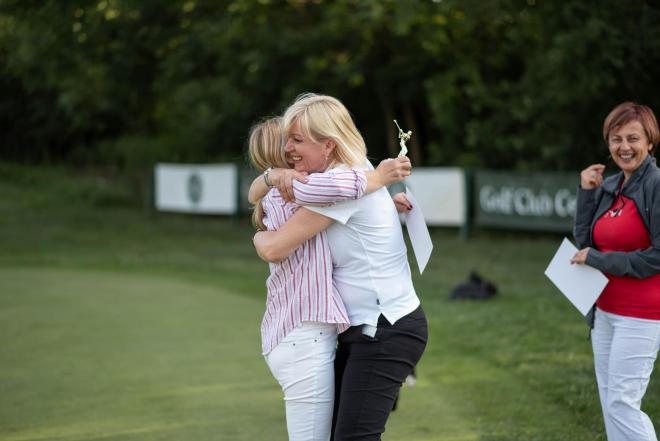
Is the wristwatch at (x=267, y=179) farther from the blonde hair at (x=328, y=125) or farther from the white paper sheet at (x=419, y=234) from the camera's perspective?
the white paper sheet at (x=419, y=234)

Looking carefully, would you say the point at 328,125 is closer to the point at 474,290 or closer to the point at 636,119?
the point at 636,119

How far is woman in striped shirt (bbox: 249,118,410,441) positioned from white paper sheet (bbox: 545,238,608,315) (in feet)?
4.04

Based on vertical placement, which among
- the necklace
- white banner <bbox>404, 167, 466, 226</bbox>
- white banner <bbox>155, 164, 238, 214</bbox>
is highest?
the necklace

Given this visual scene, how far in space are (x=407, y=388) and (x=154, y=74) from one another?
598 inches

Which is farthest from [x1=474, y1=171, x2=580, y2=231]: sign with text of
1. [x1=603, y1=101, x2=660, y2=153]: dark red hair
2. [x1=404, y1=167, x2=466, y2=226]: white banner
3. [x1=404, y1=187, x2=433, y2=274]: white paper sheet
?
[x1=404, y1=187, x2=433, y2=274]: white paper sheet

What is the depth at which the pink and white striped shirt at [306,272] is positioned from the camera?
123 inches

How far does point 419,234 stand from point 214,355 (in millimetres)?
4465

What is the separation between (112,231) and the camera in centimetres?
1944

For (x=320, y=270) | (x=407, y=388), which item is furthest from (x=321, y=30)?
(x=320, y=270)

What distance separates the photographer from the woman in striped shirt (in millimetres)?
3166

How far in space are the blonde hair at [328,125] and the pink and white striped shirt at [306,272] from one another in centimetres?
11

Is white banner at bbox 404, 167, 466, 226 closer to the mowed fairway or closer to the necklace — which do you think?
the mowed fairway

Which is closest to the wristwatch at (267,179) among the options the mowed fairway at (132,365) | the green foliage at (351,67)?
the mowed fairway at (132,365)

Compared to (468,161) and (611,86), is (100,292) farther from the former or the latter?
(468,161)
